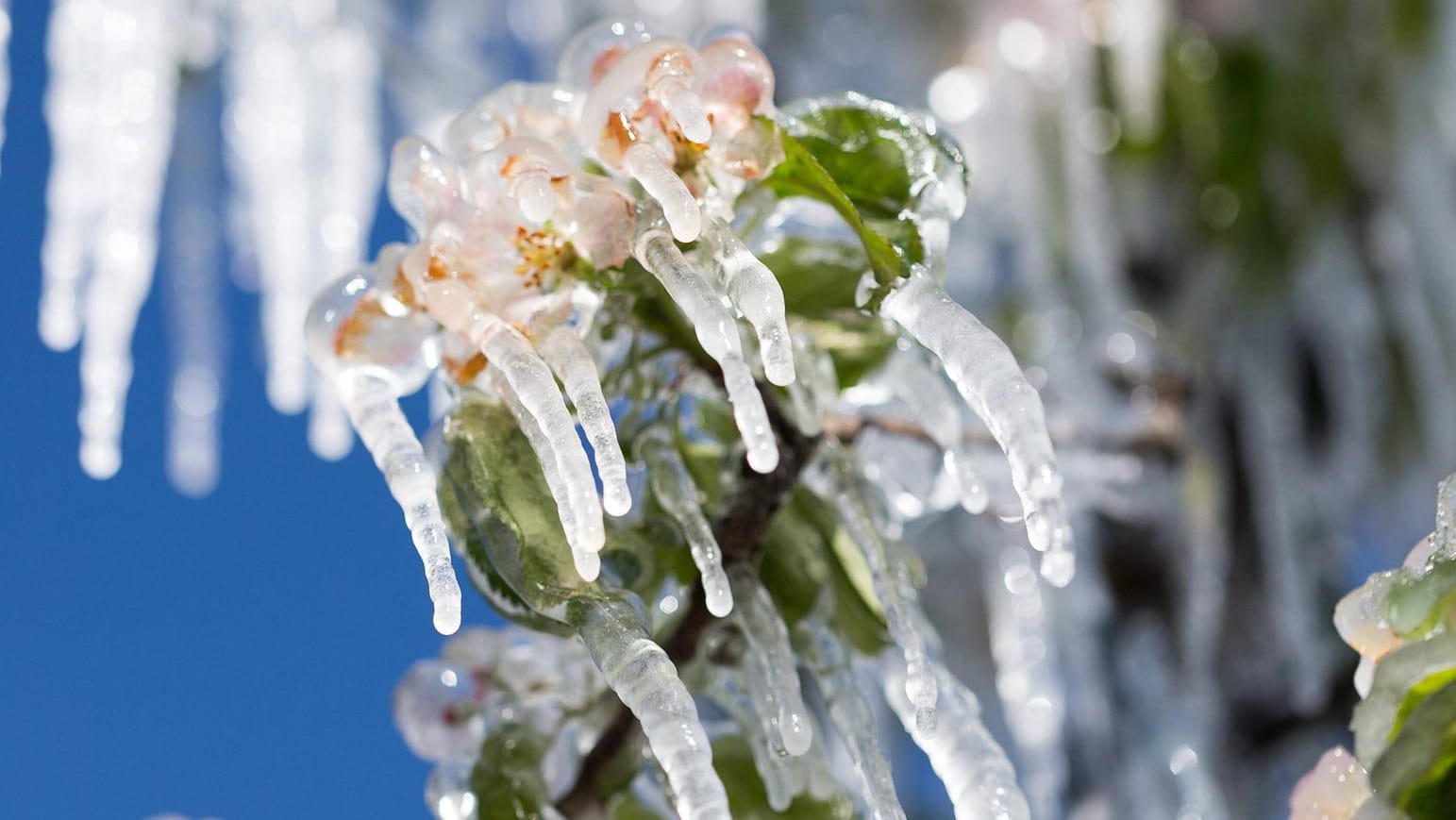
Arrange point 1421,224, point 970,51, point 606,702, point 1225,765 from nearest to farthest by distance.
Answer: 1. point 606,702
2. point 1225,765
3. point 1421,224
4. point 970,51

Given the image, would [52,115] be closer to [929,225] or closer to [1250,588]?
[929,225]

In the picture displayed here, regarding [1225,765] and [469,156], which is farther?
[1225,765]

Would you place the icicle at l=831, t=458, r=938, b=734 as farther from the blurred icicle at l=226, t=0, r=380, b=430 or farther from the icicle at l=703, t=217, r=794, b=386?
the blurred icicle at l=226, t=0, r=380, b=430

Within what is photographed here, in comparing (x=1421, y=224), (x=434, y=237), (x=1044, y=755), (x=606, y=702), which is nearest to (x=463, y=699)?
(x=606, y=702)

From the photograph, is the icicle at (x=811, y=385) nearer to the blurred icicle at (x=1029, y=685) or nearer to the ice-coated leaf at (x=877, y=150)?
the ice-coated leaf at (x=877, y=150)

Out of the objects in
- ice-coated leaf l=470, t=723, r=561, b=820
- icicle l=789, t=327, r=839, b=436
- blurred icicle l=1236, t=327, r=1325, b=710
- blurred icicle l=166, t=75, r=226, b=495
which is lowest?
ice-coated leaf l=470, t=723, r=561, b=820

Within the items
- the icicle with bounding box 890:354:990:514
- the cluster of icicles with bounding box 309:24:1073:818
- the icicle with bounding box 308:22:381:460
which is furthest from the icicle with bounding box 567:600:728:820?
the icicle with bounding box 308:22:381:460
